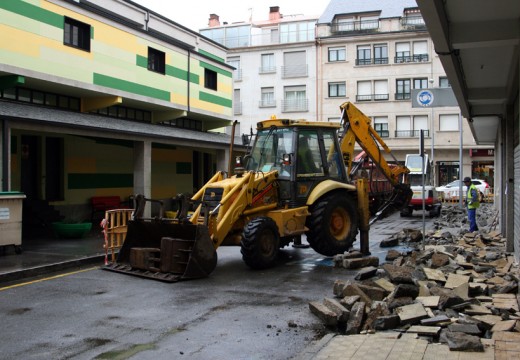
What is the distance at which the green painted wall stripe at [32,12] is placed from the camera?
566 inches

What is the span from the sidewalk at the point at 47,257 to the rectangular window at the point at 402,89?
3556 centimetres

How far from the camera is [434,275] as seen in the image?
27.2 ft

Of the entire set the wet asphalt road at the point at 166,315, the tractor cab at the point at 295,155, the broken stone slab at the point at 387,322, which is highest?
the tractor cab at the point at 295,155

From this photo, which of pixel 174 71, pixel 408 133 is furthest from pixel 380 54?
pixel 174 71

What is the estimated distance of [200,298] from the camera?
26.0 ft

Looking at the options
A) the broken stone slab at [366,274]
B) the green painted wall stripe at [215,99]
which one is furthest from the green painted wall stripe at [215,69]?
the broken stone slab at [366,274]

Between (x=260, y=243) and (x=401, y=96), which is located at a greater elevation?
(x=401, y=96)

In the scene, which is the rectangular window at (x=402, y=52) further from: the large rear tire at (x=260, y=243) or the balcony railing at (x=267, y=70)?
the large rear tire at (x=260, y=243)

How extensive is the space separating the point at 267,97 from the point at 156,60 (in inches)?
1128

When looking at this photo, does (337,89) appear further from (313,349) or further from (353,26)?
(313,349)

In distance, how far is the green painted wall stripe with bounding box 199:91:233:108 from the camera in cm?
2360

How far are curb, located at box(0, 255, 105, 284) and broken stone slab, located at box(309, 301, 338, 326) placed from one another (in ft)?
19.1

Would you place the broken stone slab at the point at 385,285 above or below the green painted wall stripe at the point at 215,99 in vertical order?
below

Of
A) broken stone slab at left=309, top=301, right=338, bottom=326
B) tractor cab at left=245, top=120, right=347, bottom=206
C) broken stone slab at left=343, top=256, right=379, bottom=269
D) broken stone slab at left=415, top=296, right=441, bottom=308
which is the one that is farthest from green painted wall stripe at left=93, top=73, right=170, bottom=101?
broken stone slab at left=415, top=296, right=441, bottom=308
